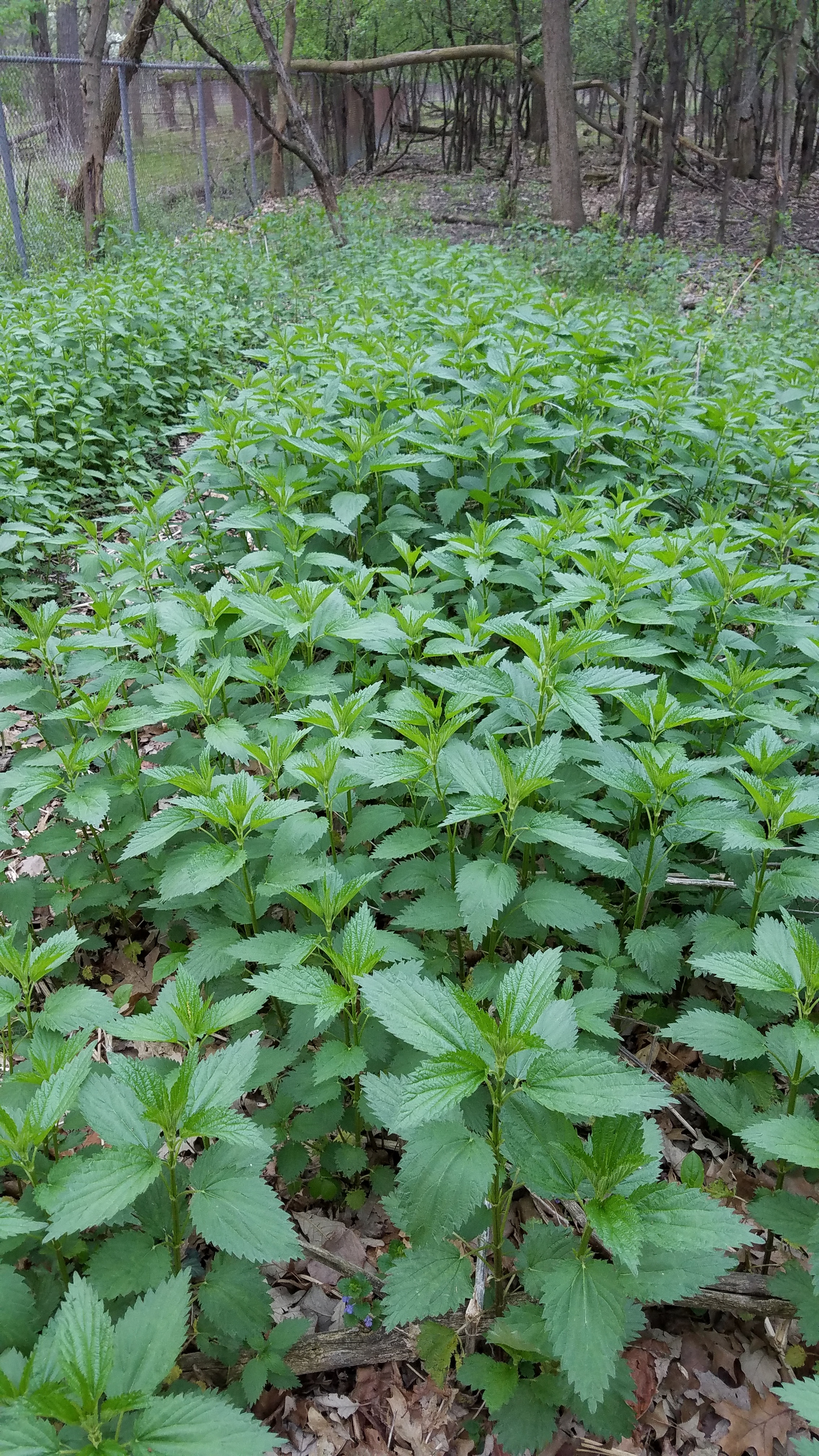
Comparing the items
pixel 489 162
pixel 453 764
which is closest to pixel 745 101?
pixel 489 162

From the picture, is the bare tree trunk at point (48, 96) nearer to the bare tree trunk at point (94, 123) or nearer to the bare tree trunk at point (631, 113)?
the bare tree trunk at point (94, 123)

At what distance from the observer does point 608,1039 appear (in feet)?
6.57

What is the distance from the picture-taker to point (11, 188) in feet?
31.7

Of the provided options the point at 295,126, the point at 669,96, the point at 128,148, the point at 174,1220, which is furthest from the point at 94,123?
the point at 174,1220

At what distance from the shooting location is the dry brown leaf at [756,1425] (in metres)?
1.56

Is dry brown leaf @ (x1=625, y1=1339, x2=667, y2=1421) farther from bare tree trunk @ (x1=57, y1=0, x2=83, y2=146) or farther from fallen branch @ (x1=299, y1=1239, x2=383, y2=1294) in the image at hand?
bare tree trunk @ (x1=57, y1=0, x2=83, y2=146)

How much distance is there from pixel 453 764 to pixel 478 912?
1.16 feet

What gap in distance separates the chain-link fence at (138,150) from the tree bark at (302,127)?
6.52 feet

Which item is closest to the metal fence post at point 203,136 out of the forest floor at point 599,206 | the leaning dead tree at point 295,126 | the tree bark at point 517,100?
the forest floor at point 599,206

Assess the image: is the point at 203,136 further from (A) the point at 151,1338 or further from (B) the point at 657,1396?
(B) the point at 657,1396

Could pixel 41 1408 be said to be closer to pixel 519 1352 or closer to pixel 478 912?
pixel 519 1352

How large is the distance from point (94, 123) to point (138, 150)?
4.38 metres

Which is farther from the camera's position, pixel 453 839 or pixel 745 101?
pixel 745 101

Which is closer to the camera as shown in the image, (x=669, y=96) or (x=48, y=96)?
(x=48, y=96)
